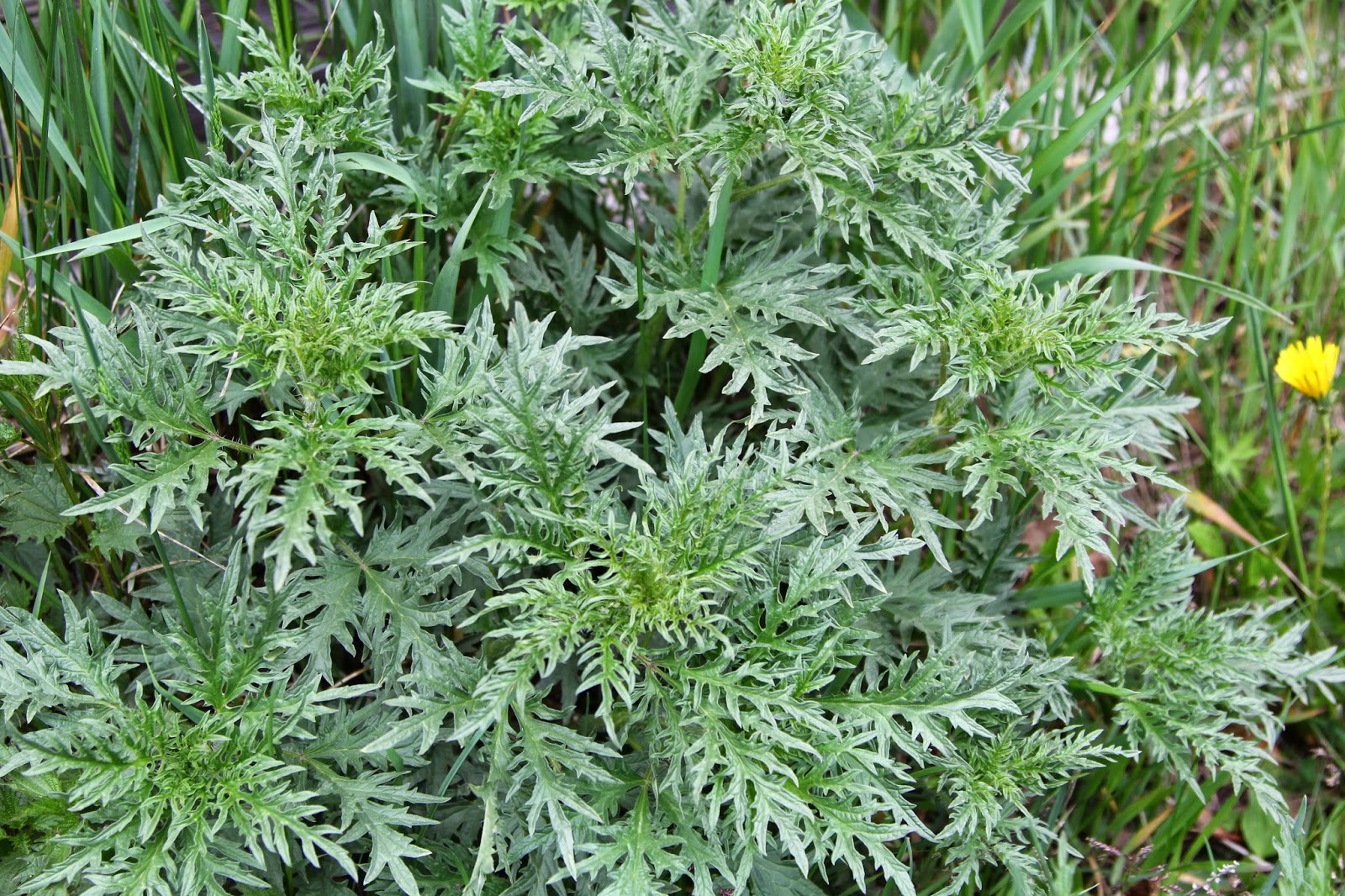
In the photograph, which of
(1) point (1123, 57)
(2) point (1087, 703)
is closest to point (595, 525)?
(2) point (1087, 703)

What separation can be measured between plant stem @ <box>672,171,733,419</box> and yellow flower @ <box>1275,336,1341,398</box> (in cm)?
158

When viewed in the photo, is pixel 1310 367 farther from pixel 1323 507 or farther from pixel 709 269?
pixel 709 269

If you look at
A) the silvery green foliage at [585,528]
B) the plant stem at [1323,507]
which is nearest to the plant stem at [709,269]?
the silvery green foliage at [585,528]

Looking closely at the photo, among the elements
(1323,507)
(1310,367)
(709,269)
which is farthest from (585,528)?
(1323,507)

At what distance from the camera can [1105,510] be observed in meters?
2.24

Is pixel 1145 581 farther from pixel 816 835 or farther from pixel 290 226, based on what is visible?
pixel 290 226

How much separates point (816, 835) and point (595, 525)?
679 mm

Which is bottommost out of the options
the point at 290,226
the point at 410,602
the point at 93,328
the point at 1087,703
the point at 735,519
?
the point at 1087,703

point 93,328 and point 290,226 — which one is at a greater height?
point 290,226

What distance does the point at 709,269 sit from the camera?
2365mm

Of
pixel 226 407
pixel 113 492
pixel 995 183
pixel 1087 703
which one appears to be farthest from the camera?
pixel 995 183

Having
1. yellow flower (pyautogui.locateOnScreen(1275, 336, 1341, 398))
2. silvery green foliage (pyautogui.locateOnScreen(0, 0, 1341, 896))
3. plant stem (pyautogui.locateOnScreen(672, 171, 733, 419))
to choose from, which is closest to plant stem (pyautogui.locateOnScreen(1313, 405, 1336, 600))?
yellow flower (pyautogui.locateOnScreen(1275, 336, 1341, 398))

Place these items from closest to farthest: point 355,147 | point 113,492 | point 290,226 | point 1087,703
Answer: point 113,492 < point 290,226 < point 355,147 < point 1087,703

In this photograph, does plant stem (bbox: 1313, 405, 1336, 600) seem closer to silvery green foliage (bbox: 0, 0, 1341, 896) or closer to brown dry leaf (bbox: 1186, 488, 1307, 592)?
brown dry leaf (bbox: 1186, 488, 1307, 592)
